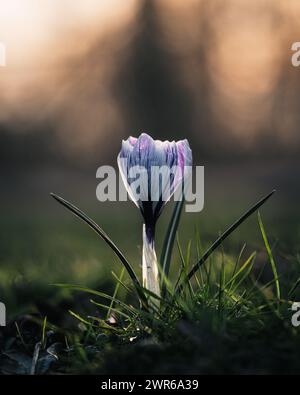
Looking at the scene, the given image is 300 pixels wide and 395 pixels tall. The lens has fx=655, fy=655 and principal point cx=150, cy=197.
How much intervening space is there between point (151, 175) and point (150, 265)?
29cm

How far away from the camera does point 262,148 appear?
14.8 meters

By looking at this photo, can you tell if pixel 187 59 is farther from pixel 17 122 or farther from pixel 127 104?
pixel 17 122

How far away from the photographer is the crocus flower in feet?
6.72

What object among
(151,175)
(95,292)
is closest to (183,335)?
(95,292)

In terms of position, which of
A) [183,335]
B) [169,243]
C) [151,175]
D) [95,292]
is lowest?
[183,335]

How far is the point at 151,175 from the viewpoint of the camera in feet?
6.75

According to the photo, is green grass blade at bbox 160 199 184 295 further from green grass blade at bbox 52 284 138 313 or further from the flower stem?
green grass blade at bbox 52 284 138 313

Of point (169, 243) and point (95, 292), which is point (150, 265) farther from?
point (95, 292)

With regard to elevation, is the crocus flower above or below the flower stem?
above

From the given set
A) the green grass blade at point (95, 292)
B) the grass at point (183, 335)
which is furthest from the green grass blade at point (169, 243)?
the green grass blade at point (95, 292)

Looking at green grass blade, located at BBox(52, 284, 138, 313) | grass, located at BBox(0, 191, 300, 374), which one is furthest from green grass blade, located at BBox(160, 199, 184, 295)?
green grass blade, located at BBox(52, 284, 138, 313)

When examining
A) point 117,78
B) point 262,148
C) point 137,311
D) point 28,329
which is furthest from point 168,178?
point 117,78

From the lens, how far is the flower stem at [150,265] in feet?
6.80

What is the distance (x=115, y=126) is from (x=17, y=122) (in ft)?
7.47
